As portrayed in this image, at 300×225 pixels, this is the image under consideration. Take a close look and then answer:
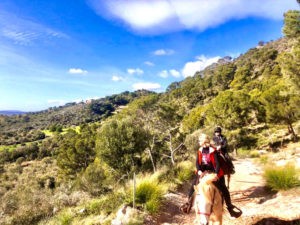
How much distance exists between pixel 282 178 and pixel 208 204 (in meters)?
5.27

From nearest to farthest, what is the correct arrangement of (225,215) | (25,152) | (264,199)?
1. (225,215)
2. (264,199)
3. (25,152)

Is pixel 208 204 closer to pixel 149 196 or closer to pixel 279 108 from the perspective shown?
pixel 149 196

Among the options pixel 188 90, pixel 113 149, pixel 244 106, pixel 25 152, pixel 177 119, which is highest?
pixel 188 90

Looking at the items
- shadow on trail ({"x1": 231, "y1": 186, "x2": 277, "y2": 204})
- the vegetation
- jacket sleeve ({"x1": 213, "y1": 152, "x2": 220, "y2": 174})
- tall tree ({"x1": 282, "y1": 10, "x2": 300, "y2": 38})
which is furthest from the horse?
tall tree ({"x1": 282, "y1": 10, "x2": 300, "y2": 38})

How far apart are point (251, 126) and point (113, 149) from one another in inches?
1168

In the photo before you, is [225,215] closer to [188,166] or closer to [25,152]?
Result: [188,166]

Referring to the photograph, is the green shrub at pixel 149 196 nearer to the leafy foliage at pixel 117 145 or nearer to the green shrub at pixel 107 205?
the green shrub at pixel 107 205

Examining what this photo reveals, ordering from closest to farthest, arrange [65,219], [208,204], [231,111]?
[208,204] < [65,219] < [231,111]

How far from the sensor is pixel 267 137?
30.0 metres

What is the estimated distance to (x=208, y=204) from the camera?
12.8ft

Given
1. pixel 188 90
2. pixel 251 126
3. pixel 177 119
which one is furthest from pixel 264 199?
pixel 188 90

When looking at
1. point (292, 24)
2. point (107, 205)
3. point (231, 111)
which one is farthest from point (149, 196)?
point (231, 111)

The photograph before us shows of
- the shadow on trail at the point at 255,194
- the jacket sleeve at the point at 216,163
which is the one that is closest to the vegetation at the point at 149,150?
the shadow on trail at the point at 255,194

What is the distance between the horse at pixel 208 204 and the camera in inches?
152
